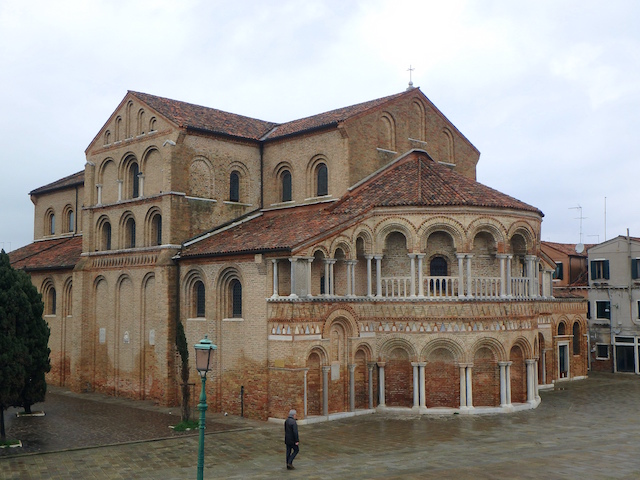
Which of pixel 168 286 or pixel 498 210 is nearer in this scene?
pixel 498 210

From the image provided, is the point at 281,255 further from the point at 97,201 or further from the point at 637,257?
the point at 637,257

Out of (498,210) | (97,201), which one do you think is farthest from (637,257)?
(97,201)

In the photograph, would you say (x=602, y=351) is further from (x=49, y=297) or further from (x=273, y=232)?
(x=49, y=297)

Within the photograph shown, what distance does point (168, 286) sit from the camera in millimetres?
29656

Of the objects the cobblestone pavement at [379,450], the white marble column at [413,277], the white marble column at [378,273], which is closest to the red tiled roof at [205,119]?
the white marble column at [378,273]

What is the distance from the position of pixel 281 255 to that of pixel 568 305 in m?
21.6

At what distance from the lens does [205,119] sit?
32469 mm

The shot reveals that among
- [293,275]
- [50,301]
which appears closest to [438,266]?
[293,275]

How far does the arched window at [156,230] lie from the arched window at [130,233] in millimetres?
1687

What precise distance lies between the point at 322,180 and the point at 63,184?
66.7 feet

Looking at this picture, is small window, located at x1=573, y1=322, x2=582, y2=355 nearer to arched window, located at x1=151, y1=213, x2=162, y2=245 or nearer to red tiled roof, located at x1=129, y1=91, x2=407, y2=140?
red tiled roof, located at x1=129, y1=91, x2=407, y2=140

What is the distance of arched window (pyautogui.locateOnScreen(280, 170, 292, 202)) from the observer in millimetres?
32594

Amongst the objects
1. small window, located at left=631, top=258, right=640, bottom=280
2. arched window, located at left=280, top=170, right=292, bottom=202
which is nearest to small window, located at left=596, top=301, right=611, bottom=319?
small window, located at left=631, top=258, right=640, bottom=280

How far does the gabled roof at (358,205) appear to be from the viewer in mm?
26703
